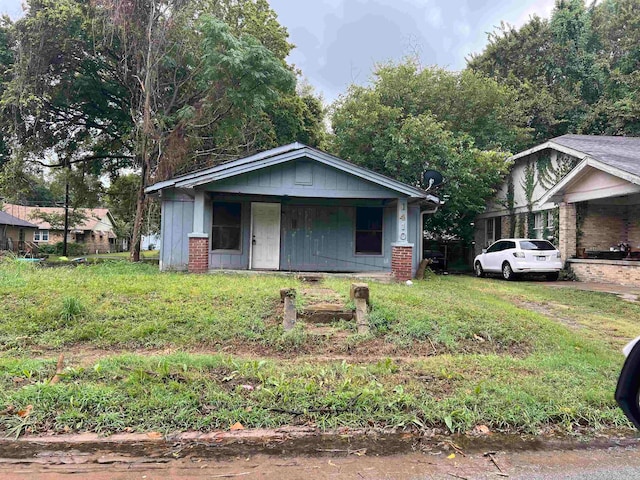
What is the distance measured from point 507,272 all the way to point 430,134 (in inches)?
231

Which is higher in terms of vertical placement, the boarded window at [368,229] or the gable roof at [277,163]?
the gable roof at [277,163]

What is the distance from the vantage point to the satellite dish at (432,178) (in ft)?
49.0

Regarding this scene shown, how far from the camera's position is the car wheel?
13.6m

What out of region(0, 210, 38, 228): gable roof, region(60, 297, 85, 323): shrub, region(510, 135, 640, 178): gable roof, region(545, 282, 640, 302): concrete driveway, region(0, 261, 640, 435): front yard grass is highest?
region(510, 135, 640, 178): gable roof

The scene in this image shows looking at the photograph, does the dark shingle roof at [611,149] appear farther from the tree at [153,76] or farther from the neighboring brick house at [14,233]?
the neighboring brick house at [14,233]

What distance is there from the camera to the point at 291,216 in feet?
41.8

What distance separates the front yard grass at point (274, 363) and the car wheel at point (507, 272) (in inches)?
238

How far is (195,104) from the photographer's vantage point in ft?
55.8

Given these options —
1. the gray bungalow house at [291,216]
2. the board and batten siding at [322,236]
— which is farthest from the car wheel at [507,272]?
the board and batten siding at [322,236]

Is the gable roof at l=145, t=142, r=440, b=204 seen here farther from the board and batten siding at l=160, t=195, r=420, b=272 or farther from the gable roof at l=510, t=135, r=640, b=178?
the gable roof at l=510, t=135, r=640, b=178

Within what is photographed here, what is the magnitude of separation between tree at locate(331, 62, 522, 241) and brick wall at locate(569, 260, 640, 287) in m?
4.96

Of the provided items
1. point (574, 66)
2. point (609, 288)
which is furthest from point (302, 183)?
point (574, 66)

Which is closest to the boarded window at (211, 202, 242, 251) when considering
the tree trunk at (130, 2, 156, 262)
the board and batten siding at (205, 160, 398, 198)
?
the board and batten siding at (205, 160, 398, 198)

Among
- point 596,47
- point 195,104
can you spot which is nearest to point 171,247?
point 195,104
